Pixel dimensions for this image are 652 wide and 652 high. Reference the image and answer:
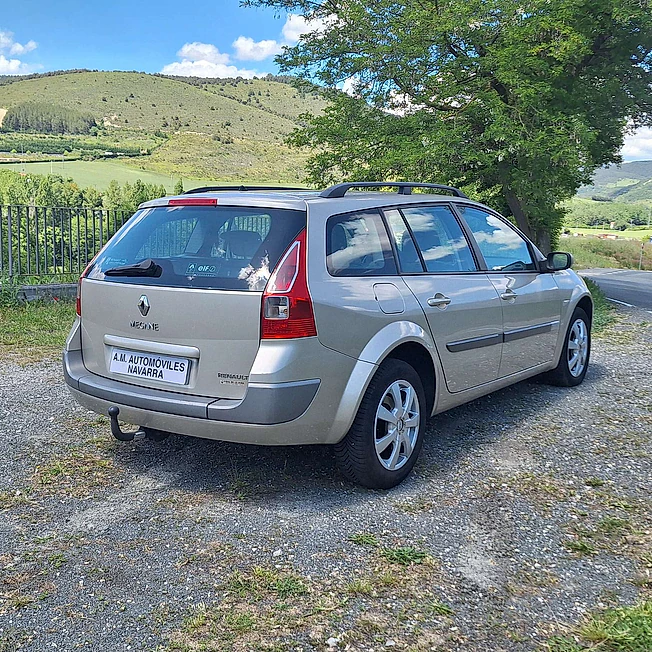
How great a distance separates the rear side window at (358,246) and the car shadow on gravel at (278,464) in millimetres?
1241

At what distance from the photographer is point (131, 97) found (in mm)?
94500

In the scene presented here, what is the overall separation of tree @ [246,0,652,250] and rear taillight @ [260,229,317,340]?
1131 cm

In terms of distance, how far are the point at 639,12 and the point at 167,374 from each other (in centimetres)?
1338

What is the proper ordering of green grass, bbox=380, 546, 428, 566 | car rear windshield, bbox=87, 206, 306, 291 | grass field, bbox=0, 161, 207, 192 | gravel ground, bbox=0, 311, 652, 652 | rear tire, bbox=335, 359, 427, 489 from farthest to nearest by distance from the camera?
grass field, bbox=0, 161, 207, 192 → rear tire, bbox=335, 359, 427, 489 → car rear windshield, bbox=87, 206, 306, 291 → green grass, bbox=380, 546, 428, 566 → gravel ground, bbox=0, 311, 652, 652

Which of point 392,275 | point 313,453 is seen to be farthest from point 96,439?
point 392,275

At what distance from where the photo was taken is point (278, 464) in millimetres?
4441

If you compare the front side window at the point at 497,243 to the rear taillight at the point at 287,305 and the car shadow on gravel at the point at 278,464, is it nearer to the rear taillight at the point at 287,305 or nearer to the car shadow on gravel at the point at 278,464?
the car shadow on gravel at the point at 278,464

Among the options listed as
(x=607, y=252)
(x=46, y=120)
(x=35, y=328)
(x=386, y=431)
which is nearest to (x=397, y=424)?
(x=386, y=431)

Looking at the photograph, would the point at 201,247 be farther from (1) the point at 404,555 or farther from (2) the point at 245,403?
(1) the point at 404,555

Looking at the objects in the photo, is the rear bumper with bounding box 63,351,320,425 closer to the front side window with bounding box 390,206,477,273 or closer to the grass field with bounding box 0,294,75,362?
the front side window with bounding box 390,206,477,273

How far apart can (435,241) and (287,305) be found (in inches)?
62.6

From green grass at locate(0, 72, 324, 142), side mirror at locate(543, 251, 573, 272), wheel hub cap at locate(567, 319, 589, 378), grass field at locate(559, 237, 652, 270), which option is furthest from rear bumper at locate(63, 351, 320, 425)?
green grass at locate(0, 72, 324, 142)

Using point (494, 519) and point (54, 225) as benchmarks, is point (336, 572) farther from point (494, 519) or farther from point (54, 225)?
point (54, 225)

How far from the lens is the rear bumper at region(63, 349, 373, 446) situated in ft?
11.7
